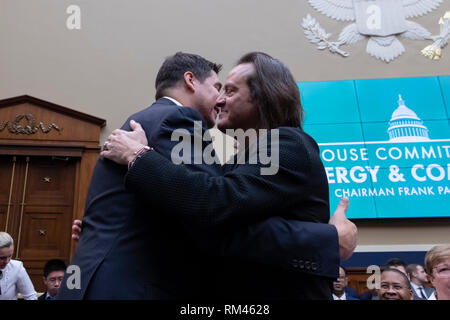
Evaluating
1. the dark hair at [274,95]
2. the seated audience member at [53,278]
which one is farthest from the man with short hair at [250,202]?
the seated audience member at [53,278]

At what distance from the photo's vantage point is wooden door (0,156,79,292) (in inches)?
195

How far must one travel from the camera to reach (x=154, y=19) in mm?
6000

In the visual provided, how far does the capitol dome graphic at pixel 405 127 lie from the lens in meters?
5.14

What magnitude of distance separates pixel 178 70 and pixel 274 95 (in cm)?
39

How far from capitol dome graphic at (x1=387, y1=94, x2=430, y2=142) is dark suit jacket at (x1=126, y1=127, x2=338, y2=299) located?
4.61 m

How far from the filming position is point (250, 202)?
0.93 m

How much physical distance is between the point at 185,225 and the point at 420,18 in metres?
6.26

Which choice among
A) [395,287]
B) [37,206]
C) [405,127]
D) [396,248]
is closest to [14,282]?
[37,206]

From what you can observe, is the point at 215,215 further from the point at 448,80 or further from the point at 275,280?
the point at 448,80

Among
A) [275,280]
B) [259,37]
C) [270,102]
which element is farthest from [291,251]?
[259,37]

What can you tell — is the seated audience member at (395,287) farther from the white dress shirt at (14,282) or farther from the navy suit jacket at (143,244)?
the white dress shirt at (14,282)

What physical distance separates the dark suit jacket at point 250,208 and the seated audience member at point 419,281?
2.75m

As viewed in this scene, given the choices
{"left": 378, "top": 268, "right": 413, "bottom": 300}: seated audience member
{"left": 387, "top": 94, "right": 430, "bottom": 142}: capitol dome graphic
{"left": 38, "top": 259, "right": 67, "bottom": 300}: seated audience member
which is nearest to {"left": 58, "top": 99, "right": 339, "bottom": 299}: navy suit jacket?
{"left": 378, "top": 268, "right": 413, "bottom": 300}: seated audience member

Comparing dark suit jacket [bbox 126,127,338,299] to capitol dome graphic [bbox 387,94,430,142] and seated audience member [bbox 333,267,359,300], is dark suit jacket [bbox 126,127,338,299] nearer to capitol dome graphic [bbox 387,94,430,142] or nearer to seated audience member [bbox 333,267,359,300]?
seated audience member [bbox 333,267,359,300]
